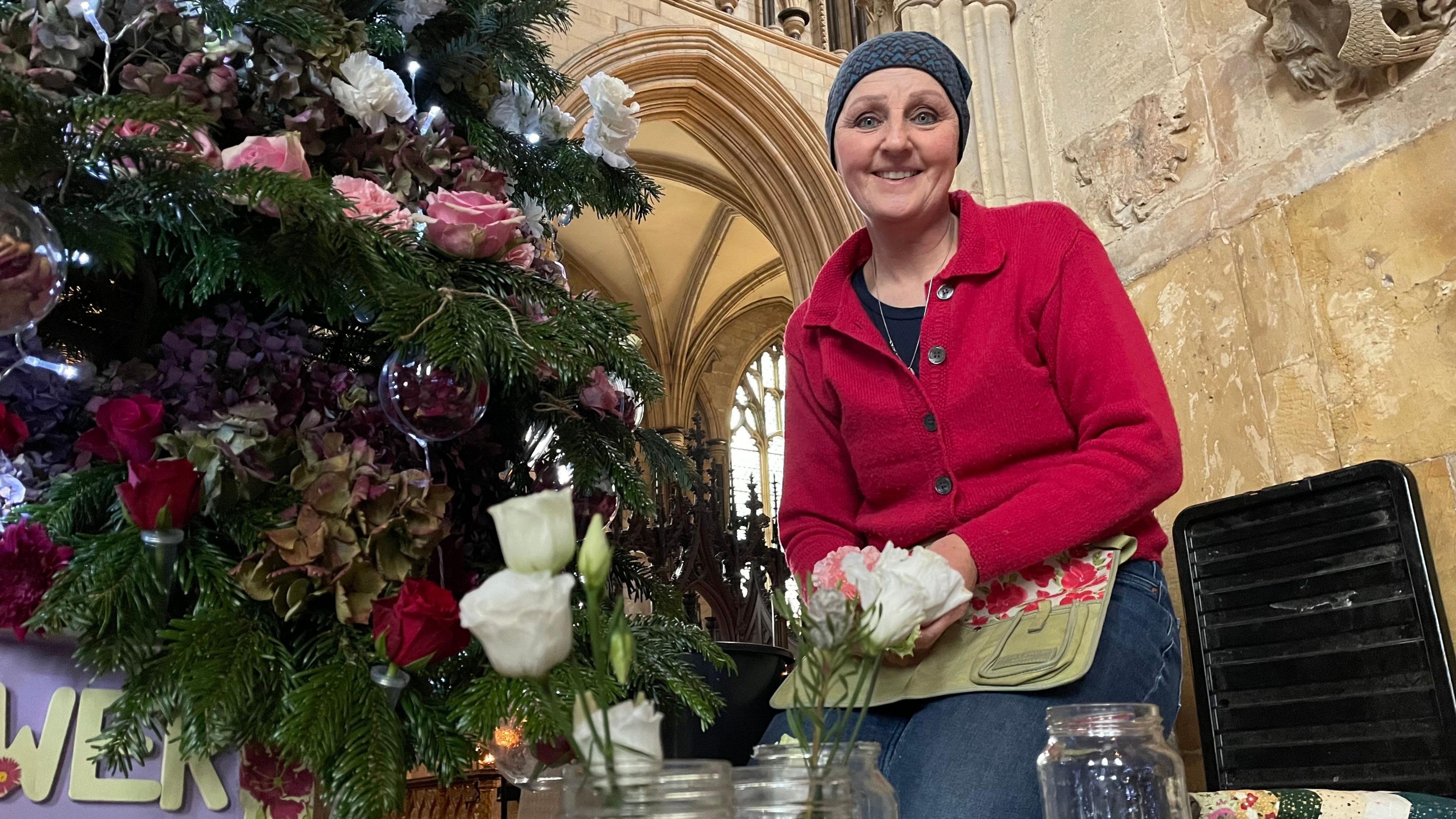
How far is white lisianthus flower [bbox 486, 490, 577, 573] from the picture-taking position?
427 millimetres

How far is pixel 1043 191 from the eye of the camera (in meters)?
3.00

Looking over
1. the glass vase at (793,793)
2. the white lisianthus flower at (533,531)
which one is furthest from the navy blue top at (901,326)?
the white lisianthus flower at (533,531)

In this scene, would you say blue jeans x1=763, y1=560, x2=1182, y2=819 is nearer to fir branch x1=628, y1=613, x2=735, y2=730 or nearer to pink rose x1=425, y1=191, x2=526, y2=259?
fir branch x1=628, y1=613, x2=735, y2=730

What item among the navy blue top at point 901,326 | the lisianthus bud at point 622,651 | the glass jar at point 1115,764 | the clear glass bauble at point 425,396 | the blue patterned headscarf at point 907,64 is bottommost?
the glass jar at point 1115,764

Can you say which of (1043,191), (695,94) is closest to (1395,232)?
(1043,191)

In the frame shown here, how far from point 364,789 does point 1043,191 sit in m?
2.66

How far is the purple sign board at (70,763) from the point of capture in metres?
0.84

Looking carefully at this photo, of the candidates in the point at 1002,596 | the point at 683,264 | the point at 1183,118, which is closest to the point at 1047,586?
the point at 1002,596

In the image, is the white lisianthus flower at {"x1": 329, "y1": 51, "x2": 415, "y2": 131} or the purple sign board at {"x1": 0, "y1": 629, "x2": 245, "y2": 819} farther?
the white lisianthus flower at {"x1": 329, "y1": 51, "x2": 415, "y2": 131}

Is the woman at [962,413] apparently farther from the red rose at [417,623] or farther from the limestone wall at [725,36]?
the limestone wall at [725,36]

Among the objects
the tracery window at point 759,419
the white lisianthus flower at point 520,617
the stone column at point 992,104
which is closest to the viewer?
the white lisianthus flower at point 520,617

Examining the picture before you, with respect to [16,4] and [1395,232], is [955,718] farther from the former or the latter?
[1395,232]

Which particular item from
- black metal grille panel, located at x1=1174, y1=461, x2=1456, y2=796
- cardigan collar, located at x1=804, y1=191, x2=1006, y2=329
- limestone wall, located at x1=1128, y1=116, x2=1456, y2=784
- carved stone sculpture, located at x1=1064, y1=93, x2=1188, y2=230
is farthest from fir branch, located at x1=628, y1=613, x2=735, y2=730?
carved stone sculpture, located at x1=1064, y1=93, x2=1188, y2=230

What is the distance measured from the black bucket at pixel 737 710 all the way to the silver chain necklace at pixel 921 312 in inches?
21.0
